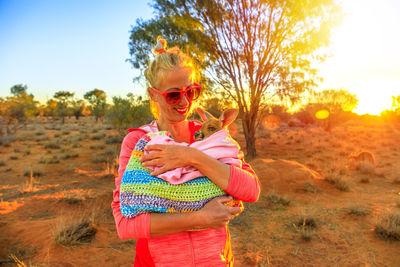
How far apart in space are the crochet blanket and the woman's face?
1.47 ft

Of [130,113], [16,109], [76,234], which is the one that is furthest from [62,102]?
[76,234]

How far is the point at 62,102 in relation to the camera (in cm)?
4944

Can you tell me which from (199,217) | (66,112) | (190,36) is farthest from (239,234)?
(66,112)

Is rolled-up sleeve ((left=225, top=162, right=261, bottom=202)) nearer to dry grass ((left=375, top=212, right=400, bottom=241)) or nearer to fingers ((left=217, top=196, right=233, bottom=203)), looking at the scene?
fingers ((left=217, top=196, right=233, bottom=203))

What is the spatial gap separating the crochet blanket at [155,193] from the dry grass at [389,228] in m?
5.99

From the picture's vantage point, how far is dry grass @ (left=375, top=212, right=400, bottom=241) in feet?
16.6

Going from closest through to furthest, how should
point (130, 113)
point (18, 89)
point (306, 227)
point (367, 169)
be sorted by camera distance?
point (306, 227) → point (367, 169) → point (130, 113) → point (18, 89)

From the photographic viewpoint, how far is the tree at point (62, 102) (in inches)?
1864

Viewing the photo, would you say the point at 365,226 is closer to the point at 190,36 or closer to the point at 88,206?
the point at 88,206

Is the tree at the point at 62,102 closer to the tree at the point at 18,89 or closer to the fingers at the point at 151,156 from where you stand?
the tree at the point at 18,89

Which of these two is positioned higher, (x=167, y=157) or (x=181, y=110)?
(x=181, y=110)

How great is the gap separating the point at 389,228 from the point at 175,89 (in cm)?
623

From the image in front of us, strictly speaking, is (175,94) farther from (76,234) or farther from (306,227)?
(306,227)

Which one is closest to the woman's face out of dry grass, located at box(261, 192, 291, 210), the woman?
the woman
